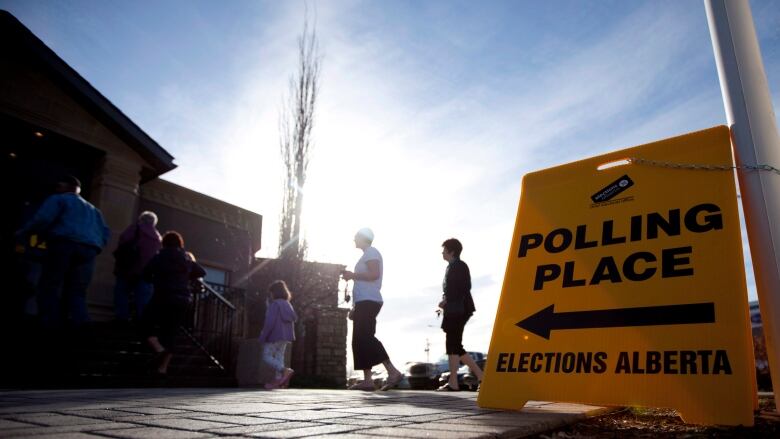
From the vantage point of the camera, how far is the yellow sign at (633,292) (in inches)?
88.4

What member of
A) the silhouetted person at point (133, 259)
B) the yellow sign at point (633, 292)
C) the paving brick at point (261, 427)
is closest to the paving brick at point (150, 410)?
the paving brick at point (261, 427)

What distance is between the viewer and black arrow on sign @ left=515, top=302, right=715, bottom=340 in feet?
7.73

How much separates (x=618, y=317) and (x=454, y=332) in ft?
9.70

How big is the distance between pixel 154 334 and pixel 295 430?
527 centimetres

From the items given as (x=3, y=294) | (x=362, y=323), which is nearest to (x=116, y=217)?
(x=3, y=294)

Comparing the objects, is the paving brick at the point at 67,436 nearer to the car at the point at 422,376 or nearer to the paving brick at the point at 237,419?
the paving brick at the point at 237,419

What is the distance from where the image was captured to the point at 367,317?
18.0 ft

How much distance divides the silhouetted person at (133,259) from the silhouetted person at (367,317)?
4.24m

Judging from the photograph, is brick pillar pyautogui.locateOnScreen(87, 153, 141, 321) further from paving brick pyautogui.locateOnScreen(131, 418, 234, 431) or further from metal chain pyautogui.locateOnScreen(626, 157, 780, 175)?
metal chain pyautogui.locateOnScreen(626, 157, 780, 175)

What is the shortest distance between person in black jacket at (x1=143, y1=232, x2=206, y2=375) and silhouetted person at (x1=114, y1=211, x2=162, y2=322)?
167 cm

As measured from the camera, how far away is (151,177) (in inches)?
496

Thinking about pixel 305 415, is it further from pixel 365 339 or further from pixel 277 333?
pixel 277 333

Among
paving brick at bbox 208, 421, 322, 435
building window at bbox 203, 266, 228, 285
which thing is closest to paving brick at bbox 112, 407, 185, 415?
paving brick at bbox 208, 421, 322, 435

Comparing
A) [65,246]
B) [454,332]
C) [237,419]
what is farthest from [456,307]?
[65,246]
